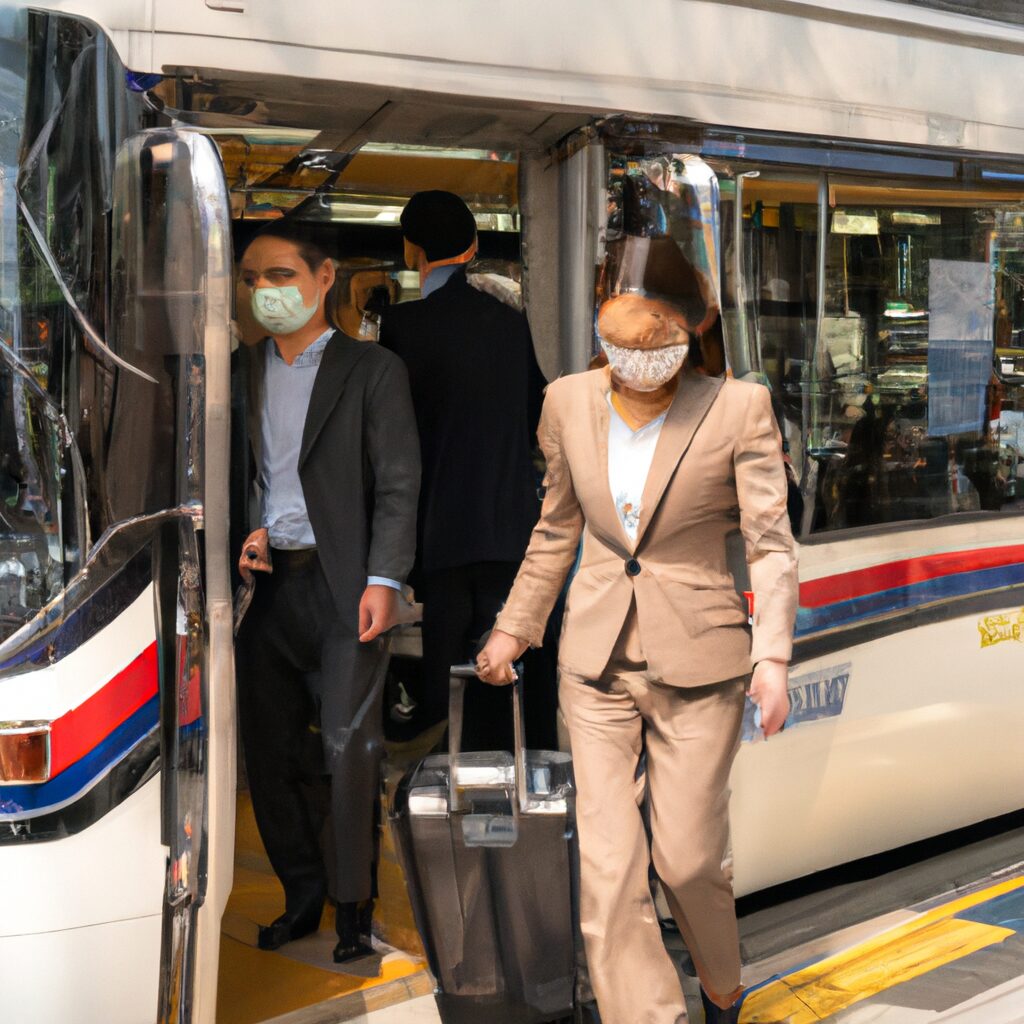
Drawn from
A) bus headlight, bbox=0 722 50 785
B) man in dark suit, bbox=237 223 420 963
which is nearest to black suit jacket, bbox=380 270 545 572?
man in dark suit, bbox=237 223 420 963

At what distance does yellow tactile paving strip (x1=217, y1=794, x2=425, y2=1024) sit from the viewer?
10.5 ft

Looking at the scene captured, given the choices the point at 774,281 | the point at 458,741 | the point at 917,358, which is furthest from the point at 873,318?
the point at 458,741

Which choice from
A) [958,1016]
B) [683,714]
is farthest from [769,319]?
[958,1016]

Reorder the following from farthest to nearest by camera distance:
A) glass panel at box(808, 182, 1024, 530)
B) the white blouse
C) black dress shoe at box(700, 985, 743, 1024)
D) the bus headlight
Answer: glass panel at box(808, 182, 1024, 530)
black dress shoe at box(700, 985, 743, 1024)
the white blouse
the bus headlight

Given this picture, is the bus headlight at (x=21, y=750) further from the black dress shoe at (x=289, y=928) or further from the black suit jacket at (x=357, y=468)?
the black dress shoe at (x=289, y=928)

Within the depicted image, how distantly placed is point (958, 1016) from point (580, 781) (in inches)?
42.7

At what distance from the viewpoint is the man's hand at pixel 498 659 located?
3.07 meters

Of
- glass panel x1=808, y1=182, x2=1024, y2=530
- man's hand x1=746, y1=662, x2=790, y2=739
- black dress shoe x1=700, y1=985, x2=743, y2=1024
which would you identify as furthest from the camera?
glass panel x1=808, y1=182, x2=1024, y2=530

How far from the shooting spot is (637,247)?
124 inches

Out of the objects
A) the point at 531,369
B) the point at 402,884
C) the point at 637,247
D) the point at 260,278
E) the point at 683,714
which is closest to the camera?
the point at 683,714

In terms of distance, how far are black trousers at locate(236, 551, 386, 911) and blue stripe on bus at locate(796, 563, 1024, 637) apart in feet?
3.70

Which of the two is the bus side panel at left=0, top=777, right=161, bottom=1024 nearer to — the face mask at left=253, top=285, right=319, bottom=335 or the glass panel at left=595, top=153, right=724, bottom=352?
the face mask at left=253, top=285, right=319, bottom=335

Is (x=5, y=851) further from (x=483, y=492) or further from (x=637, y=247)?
(x=637, y=247)

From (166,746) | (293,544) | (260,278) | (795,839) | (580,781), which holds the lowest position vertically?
(795,839)
